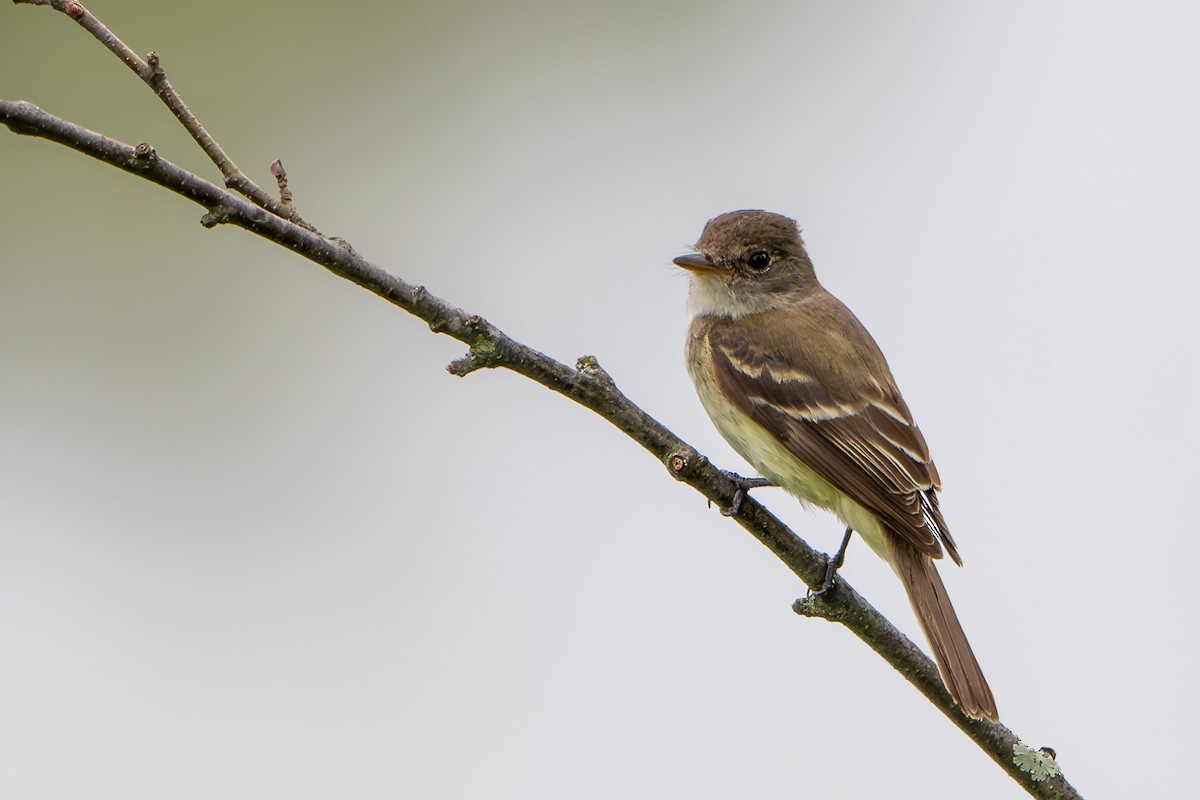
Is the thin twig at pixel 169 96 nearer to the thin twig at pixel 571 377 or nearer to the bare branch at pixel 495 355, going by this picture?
the bare branch at pixel 495 355

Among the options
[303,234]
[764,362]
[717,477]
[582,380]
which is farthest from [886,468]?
[303,234]

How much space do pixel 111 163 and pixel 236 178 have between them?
40 centimetres

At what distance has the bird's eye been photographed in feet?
16.4

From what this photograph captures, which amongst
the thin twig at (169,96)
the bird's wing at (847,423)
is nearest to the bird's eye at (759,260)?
the bird's wing at (847,423)

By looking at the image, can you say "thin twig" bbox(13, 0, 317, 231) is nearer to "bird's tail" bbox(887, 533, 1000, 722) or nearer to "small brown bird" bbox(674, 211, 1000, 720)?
"bird's tail" bbox(887, 533, 1000, 722)

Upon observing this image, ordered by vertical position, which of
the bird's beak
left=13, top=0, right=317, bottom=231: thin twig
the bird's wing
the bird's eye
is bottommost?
left=13, top=0, right=317, bottom=231: thin twig

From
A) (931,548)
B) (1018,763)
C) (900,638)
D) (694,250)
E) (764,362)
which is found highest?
(694,250)

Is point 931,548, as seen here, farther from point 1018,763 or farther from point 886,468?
point 1018,763

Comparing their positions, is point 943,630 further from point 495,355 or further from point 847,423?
point 495,355

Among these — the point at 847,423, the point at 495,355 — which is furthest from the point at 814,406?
the point at 495,355

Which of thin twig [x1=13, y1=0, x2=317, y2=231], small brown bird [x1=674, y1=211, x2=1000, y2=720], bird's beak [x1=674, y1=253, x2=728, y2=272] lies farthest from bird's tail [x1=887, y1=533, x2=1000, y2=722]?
thin twig [x1=13, y1=0, x2=317, y2=231]

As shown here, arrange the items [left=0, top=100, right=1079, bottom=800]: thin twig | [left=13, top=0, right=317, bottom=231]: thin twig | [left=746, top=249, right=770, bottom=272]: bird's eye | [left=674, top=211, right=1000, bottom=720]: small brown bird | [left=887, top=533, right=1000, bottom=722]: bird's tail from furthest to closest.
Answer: [left=746, top=249, right=770, bottom=272]: bird's eye < [left=674, top=211, right=1000, bottom=720]: small brown bird < [left=887, top=533, right=1000, bottom=722]: bird's tail < [left=13, top=0, right=317, bottom=231]: thin twig < [left=0, top=100, right=1079, bottom=800]: thin twig

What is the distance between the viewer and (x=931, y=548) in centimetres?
382

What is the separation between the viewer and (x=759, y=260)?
5.02 m
